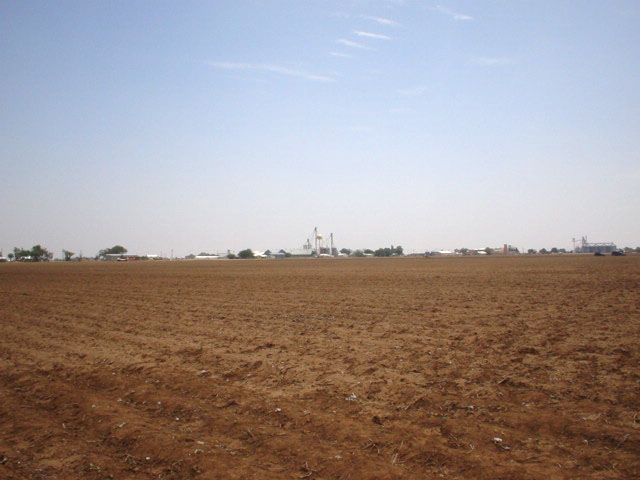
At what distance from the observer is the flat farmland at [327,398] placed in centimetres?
538

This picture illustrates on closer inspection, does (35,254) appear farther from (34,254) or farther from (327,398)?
(327,398)

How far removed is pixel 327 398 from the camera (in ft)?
24.8

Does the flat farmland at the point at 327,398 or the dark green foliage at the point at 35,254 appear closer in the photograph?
the flat farmland at the point at 327,398

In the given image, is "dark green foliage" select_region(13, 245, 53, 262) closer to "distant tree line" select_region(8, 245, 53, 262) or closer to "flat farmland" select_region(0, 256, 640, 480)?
"distant tree line" select_region(8, 245, 53, 262)

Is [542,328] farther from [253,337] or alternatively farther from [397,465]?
[397,465]

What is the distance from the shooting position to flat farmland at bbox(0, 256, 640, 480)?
17.6ft

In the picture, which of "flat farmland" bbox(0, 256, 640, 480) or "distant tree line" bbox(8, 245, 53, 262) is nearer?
"flat farmland" bbox(0, 256, 640, 480)

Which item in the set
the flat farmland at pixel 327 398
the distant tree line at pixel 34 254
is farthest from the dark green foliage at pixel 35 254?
the flat farmland at pixel 327 398

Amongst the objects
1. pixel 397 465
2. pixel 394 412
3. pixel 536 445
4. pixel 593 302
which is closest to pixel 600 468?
pixel 536 445

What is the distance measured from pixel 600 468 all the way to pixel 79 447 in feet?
21.1

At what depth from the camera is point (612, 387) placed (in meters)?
7.57

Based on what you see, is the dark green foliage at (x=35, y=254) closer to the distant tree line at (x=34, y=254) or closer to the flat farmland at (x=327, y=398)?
the distant tree line at (x=34, y=254)

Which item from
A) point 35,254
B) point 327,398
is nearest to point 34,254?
point 35,254

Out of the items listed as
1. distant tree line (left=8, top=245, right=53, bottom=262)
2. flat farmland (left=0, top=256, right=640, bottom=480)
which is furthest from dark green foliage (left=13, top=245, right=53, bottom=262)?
flat farmland (left=0, top=256, right=640, bottom=480)
